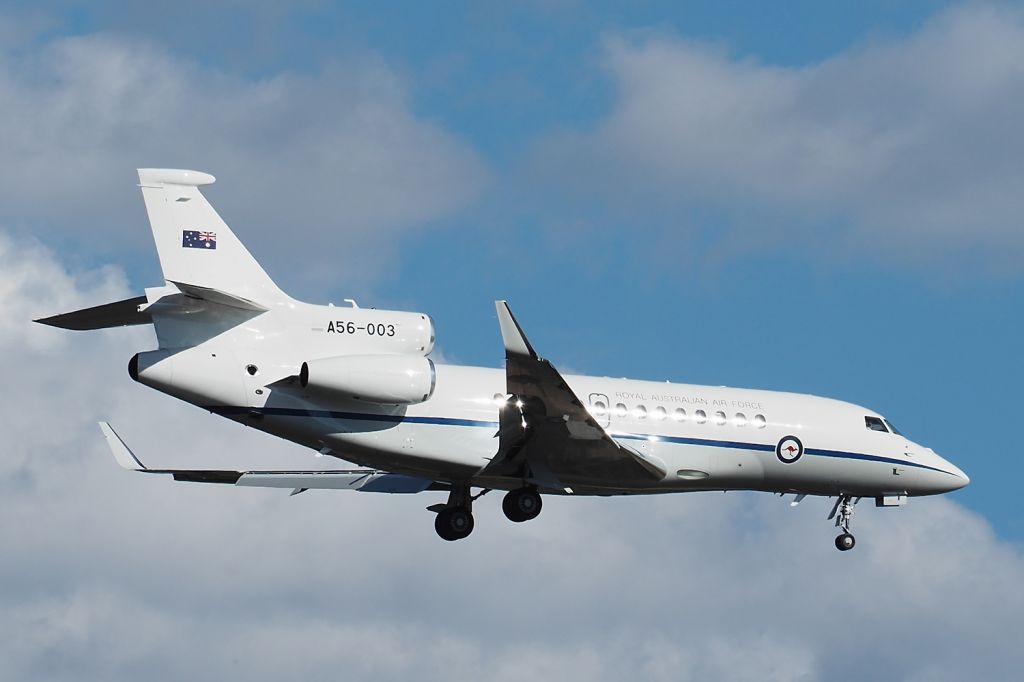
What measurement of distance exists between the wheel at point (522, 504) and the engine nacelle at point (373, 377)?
3529 millimetres

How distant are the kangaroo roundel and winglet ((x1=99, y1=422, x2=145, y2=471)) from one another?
1222 cm

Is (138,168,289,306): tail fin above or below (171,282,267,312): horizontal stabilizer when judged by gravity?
above

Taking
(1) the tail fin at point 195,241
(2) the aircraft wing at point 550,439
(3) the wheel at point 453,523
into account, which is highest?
(1) the tail fin at point 195,241

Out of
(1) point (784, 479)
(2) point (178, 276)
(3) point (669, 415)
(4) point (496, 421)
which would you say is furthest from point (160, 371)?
(1) point (784, 479)

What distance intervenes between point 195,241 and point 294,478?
620cm

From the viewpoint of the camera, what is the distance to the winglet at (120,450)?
2709 centimetres

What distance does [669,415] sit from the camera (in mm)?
28719

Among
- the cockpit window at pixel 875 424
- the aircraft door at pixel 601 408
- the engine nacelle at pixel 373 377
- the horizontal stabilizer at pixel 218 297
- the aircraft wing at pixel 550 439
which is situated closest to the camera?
the horizontal stabilizer at pixel 218 297

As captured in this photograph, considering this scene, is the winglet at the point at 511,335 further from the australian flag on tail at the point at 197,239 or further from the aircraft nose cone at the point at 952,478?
the aircraft nose cone at the point at 952,478

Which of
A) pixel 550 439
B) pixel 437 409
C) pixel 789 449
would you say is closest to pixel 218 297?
pixel 437 409

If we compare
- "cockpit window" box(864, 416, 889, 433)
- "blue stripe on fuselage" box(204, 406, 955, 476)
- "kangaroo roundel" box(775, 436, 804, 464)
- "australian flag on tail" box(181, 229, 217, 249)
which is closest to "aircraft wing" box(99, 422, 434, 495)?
"blue stripe on fuselage" box(204, 406, 955, 476)

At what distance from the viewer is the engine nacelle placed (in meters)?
25.0

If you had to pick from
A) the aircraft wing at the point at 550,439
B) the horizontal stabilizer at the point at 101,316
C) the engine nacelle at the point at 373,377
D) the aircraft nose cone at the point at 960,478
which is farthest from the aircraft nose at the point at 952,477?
the horizontal stabilizer at the point at 101,316

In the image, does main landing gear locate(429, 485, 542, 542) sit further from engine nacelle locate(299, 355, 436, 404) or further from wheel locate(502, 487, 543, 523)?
engine nacelle locate(299, 355, 436, 404)
